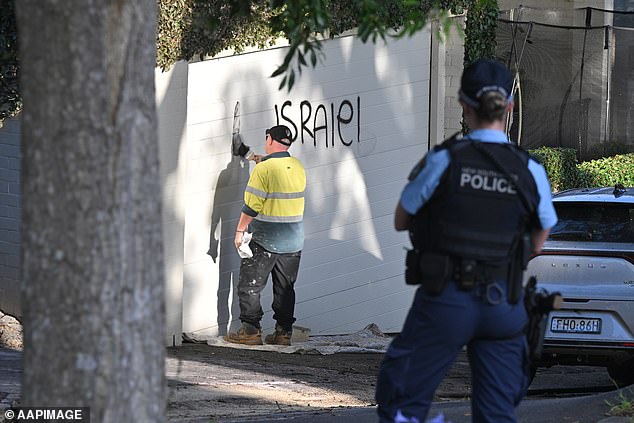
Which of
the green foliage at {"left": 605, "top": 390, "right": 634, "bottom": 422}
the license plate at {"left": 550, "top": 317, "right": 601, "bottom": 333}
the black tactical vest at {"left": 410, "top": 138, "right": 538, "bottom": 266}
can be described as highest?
the black tactical vest at {"left": 410, "top": 138, "right": 538, "bottom": 266}

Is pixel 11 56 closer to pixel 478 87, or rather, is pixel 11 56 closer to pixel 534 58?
pixel 478 87

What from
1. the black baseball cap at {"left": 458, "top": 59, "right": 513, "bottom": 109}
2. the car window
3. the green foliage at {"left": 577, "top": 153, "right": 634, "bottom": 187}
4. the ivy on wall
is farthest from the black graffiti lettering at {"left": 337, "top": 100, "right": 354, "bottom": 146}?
the black baseball cap at {"left": 458, "top": 59, "right": 513, "bottom": 109}

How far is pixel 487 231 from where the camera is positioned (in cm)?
454

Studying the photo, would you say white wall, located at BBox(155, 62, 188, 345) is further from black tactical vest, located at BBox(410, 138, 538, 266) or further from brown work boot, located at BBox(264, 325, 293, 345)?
black tactical vest, located at BBox(410, 138, 538, 266)

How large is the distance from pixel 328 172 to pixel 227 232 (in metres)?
1.48

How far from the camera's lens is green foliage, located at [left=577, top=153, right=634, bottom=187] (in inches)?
679

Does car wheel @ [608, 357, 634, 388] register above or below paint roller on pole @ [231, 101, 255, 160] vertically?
below

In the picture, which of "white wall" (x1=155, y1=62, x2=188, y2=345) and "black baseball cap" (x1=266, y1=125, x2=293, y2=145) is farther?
"black baseball cap" (x1=266, y1=125, x2=293, y2=145)

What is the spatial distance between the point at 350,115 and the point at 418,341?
793 cm

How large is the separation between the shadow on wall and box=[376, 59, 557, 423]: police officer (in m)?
6.56

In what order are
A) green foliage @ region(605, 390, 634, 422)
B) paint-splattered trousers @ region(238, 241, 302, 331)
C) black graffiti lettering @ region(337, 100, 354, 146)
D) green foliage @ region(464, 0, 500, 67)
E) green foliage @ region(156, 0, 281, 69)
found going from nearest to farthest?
green foliage @ region(605, 390, 634, 422), green foliage @ region(156, 0, 281, 69), paint-splattered trousers @ region(238, 241, 302, 331), black graffiti lettering @ region(337, 100, 354, 146), green foliage @ region(464, 0, 500, 67)

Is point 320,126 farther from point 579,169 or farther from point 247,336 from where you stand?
point 579,169

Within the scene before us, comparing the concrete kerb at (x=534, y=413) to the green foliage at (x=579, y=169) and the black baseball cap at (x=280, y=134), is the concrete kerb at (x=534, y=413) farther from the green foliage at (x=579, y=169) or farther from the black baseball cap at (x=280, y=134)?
the green foliage at (x=579, y=169)

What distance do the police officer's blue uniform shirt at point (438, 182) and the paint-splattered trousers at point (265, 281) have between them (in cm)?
645
